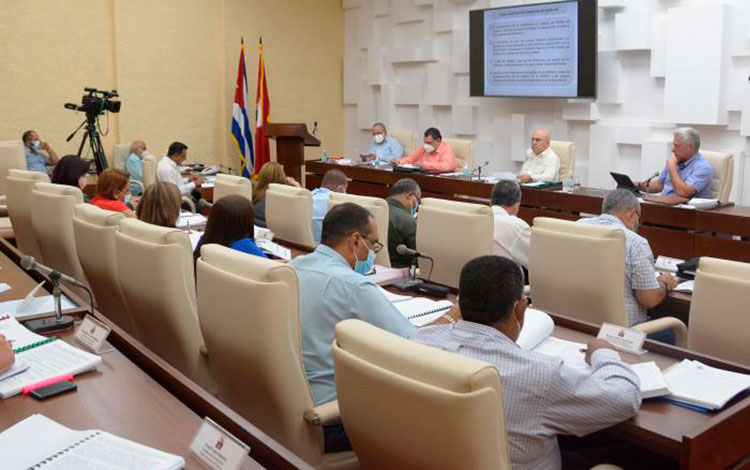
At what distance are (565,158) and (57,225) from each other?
4883 mm

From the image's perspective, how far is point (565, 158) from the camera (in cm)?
756

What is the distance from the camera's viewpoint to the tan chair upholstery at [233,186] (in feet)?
17.8

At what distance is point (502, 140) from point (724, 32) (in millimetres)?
2873

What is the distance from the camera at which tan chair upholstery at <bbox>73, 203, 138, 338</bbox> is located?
10.9 ft

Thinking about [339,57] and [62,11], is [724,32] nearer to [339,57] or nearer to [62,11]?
[339,57]

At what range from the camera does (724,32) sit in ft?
22.4

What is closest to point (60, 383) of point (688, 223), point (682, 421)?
point (682, 421)

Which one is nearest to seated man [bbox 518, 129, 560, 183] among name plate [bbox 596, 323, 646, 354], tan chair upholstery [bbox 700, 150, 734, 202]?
tan chair upholstery [bbox 700, 150, 734, 202]

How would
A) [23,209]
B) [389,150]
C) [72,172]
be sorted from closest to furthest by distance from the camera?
[23,209]
[72,172]
[389,150]

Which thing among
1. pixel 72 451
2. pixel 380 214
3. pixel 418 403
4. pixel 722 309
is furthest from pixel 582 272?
pixel 72 451

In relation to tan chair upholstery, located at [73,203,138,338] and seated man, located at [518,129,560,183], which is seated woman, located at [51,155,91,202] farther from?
seated man, located at [518,129,560,183]

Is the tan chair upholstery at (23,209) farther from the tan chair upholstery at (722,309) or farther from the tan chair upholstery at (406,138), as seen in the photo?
the tan chair upholstery at (406,138)

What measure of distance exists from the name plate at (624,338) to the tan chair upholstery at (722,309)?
0.46 m

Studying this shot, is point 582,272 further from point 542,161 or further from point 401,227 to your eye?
point 542,161
